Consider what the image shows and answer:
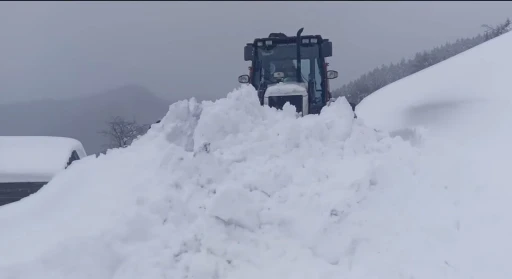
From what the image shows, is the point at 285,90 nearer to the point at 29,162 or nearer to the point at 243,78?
the point at 243,78

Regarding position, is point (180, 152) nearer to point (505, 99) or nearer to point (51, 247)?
point (51, 247)

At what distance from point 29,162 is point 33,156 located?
0.67 ft

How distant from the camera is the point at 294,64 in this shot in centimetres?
875

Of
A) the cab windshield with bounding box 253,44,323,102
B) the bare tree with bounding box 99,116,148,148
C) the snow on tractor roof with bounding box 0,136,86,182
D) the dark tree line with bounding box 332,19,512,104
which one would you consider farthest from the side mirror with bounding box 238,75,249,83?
the dark tree line with bounding box 332,19,512,104

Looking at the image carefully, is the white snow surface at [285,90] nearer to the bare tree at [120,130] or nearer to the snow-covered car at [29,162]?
the snow-covered car at [29,162]

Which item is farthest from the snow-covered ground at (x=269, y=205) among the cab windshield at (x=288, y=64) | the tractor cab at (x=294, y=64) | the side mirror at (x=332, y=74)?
the cab windshield at (x=288, y=64)

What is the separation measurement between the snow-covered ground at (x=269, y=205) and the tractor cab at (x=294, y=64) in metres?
2.38

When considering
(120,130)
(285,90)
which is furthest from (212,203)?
(120,130)

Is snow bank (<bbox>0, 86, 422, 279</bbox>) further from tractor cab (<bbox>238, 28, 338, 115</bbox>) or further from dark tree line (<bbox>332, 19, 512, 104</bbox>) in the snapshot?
dark tree line (<bbox>332, 19, 512, 104</bbox>)

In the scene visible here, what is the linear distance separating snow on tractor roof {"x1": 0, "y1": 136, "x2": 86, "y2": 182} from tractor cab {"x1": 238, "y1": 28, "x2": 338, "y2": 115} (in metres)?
3.54

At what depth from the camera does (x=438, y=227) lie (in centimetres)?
423

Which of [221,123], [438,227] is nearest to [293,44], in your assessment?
[221,123]

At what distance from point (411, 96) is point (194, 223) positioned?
8635mm

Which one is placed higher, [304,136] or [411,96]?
[304,136]
